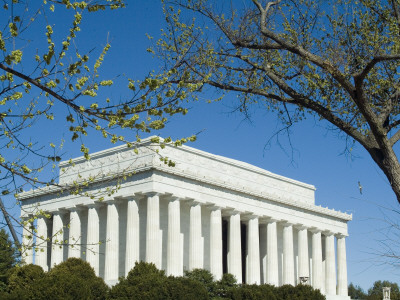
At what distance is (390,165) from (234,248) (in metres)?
60.5

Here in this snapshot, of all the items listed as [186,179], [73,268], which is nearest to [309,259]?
[186,179]

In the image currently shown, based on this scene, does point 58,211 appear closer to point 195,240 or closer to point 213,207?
point 195,240

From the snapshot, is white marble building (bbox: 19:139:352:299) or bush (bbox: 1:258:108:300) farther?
white marble building (bbox: 19:139:352:299)

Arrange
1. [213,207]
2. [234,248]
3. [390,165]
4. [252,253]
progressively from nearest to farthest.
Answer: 1. [390,165]
2. [213,207]
3. [234,248]
4. [252,253]

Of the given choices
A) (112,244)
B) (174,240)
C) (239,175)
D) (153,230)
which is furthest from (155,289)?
(239,175)

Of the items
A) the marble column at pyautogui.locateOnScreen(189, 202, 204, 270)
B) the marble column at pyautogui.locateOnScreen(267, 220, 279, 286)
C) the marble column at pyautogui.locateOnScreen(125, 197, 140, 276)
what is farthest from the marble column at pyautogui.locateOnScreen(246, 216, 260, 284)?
the marble column at pyautogui.locateOnScreen(125, 197, 140, 276)

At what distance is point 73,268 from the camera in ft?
200

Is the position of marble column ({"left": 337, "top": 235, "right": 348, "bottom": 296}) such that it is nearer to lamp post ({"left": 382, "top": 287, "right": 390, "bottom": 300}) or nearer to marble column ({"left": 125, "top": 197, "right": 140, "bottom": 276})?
lamp post ({"left": 382, "top": 287, "right": 390, "bottom": 300})

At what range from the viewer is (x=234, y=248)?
245 ft

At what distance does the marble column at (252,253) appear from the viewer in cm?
7694

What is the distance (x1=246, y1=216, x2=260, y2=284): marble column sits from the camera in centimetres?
7694

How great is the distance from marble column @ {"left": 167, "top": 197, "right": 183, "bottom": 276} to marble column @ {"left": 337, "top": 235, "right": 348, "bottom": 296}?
30090mm

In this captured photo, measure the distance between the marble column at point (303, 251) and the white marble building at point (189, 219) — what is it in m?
0.12

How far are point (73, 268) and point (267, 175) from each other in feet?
103
